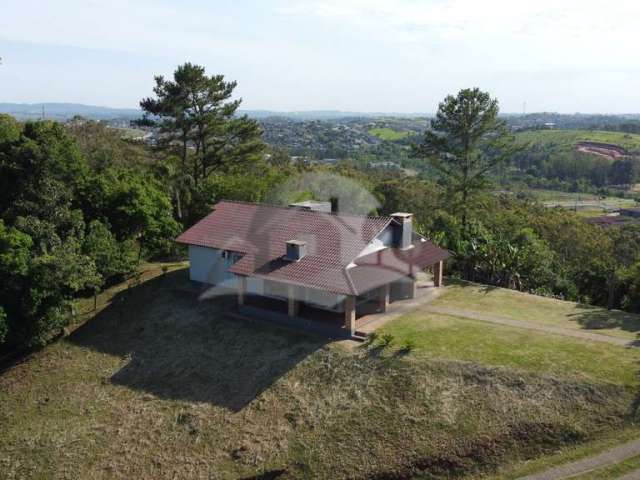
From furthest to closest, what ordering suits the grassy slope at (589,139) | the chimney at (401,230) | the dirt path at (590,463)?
1. the grassy slope at (589,139)
2. the chimney at (401,230)
3. the dirt path at (590,463)

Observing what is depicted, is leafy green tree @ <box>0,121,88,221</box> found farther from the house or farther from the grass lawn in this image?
the grass lawn

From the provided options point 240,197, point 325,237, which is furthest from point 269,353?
point 240,197

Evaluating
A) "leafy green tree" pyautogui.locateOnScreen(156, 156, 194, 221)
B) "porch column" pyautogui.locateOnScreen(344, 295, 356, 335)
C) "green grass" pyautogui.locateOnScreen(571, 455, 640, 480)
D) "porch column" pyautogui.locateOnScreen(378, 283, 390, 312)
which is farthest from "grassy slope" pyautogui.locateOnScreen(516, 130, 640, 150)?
"green grass" pyautogui.locateOnScreen(571, 455, 640, 480)

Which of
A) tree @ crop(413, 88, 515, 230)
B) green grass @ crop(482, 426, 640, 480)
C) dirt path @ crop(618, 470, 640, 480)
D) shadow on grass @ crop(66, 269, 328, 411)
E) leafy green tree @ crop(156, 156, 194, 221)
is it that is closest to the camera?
dirt path @ crop(618, 470, 640, 480)

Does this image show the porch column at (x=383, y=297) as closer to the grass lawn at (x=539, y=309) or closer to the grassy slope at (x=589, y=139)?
the grass lawn at (x=539, y=309)

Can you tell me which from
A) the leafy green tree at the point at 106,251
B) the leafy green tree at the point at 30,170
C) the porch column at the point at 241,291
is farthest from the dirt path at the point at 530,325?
the leafy green tree at the point at 30,170
